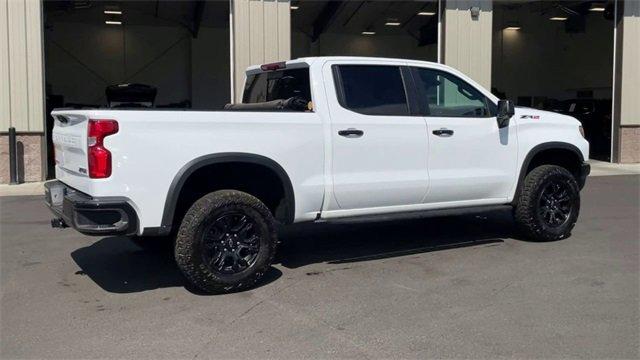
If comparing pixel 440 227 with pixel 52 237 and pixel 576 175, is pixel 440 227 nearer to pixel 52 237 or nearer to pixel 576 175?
pixel 576 175

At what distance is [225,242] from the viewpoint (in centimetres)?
558

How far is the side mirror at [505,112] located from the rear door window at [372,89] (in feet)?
3.65

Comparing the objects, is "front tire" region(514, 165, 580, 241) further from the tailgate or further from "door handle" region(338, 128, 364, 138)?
the tailgate

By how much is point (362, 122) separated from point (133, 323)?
2.72 meters

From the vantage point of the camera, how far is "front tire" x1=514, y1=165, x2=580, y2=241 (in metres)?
7.25

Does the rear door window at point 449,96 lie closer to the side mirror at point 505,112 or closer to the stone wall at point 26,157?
the side mirror at point 505,112

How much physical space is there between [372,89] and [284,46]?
8332 millimetres

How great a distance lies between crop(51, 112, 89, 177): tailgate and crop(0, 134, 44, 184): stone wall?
7871mm

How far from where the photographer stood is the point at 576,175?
7816 millimetres

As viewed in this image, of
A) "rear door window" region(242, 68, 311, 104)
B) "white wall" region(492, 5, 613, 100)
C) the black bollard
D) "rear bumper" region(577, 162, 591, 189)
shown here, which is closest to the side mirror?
"rear bumper" region(577, 162, 591, 189)

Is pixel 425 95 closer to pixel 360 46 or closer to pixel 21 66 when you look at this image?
pixel 21 66

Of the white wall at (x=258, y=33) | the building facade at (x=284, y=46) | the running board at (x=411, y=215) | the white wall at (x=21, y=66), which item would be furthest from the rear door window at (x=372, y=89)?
the white wall at (x=21, y=66)

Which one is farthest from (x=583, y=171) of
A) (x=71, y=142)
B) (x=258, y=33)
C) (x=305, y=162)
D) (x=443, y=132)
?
(x=258, y=33)

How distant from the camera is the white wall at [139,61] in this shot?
85.8 feet
